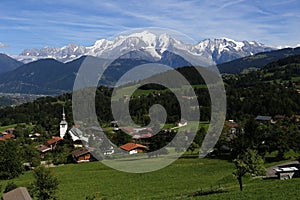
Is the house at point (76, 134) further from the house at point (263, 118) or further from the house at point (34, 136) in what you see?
the house at point (263, 118)

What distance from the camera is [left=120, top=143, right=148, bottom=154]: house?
60.6 metres

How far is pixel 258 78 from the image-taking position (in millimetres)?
152500

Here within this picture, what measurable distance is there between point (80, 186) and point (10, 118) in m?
102

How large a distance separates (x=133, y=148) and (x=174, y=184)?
29.1 m

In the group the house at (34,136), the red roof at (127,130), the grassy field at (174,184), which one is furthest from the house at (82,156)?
the house at (34,136)

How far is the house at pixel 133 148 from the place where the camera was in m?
60.6

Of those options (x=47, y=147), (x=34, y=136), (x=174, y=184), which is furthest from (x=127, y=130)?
(x=34, y=136)

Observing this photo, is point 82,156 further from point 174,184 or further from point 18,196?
point 18,196

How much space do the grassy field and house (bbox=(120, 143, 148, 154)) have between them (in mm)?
15853

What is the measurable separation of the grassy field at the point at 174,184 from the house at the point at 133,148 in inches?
624

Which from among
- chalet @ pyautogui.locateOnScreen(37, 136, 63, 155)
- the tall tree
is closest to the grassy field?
the tall tree

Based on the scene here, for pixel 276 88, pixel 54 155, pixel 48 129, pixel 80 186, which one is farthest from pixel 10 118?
pixel 80 186

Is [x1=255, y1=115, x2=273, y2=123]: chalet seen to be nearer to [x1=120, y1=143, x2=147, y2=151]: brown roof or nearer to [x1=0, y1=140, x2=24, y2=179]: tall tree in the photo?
[x1=120, y1=143, x2=147, y2=151]: brown roof

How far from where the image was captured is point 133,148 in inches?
2404
